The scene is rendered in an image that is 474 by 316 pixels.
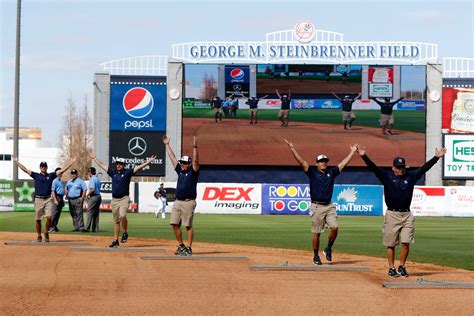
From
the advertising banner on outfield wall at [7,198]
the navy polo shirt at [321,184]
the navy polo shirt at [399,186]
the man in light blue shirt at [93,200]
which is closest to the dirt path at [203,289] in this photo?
the navy polo shirt at [399,186]

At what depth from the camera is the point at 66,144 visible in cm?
11069

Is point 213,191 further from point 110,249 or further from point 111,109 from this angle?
point 110,249

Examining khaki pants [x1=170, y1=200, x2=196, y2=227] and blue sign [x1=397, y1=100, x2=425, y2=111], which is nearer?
khaki pants [x1=170, y1=200, x2=196, y2=227]

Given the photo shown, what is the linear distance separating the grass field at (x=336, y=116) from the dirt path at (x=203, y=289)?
32.7 meters

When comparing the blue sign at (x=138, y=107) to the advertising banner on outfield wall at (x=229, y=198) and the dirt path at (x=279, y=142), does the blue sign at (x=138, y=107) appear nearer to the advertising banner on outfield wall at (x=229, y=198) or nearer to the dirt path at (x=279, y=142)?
the dirt path at (x=279, y=142)

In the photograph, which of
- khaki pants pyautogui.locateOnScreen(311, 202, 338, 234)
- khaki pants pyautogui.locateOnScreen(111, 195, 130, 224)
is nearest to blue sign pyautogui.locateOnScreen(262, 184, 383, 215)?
khaki pants pyautogui.locateOnScreen(111, 195, 130, 224)

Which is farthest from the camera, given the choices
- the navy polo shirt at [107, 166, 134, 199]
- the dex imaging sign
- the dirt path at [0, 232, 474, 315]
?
the dex imaging sign

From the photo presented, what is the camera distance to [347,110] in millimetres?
51719

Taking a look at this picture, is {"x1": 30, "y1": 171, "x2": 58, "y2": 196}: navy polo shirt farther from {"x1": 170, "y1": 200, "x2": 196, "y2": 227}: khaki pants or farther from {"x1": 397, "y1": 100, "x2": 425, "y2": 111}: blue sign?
{"x1": 397, "y1": 100, "x2": 425, "y2": 111}: blue sign

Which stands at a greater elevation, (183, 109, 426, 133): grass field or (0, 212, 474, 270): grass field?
(183, 109, 426, 133): grass field

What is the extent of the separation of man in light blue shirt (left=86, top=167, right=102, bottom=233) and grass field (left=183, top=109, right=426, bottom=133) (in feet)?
76.8

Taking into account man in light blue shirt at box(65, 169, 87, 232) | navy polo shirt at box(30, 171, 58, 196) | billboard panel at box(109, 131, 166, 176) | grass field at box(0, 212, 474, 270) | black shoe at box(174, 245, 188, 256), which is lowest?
grass field at box(0, 212, 474, 270)

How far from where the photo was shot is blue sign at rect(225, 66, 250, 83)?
2045 inches

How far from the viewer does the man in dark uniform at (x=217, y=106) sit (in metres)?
51.8
